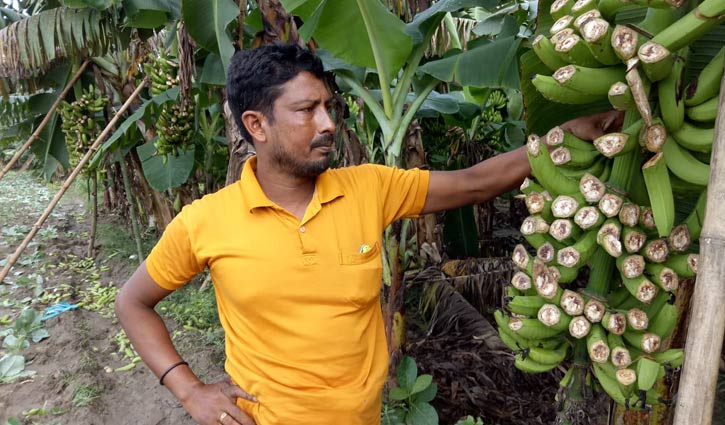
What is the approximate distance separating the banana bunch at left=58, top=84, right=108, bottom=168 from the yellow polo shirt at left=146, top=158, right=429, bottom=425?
341 cm

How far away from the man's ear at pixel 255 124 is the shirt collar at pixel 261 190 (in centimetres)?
10

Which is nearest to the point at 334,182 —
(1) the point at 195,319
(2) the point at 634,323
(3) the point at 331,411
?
(3) the point at 331,411

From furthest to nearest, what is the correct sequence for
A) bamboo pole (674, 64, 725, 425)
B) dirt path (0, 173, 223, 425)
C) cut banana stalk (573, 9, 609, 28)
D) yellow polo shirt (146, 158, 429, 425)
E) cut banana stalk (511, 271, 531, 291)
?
dirt path (0, 173, 223, 425) < yellow polo shirt (146, 158, 429, 425) < cut banana stalk (511, 271, 531, 291) < cut banana stalk (573, 9, 609, 28) < bamboo pole (674, 64, 725, 425)

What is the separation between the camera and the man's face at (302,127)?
127 centimetres

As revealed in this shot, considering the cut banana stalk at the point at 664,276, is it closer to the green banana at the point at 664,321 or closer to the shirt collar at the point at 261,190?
the green banana at the point at 664,321

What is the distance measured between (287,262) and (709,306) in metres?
0.87

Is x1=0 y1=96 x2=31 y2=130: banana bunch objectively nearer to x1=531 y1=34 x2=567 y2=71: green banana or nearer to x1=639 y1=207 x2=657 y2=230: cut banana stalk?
x1=531 y1=34 x2=567 y2=71: green banana

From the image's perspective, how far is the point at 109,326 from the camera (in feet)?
12.8

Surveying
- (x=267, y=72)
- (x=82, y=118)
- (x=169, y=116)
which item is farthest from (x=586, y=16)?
(x=82, y=118)

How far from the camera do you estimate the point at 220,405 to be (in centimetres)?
133

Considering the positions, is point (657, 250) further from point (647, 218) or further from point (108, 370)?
point (108, 370)

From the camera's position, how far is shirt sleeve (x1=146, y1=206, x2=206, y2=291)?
1311 millimetres

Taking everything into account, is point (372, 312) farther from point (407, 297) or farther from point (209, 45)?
point (407, 297)

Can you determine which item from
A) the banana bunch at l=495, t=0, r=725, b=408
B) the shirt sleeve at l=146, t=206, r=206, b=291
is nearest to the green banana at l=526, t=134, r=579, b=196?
the banana bunch at l=495, t=0, r=725, b=408
